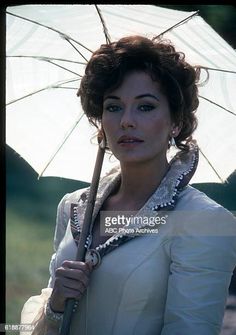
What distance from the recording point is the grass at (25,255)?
6.44 feet

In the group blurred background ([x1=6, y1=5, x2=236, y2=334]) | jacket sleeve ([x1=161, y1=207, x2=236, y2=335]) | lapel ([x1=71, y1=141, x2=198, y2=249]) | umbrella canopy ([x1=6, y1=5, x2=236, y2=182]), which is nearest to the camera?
jacket sleeve ([x1=161, y1=207, x2=236, y2=335])

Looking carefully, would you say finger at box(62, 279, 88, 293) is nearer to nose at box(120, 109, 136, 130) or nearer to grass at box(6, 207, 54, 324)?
nose at box(120, 109, 136, 130)

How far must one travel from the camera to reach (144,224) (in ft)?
4.56

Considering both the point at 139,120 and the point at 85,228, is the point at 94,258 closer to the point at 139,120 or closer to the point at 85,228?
the point at 85,228

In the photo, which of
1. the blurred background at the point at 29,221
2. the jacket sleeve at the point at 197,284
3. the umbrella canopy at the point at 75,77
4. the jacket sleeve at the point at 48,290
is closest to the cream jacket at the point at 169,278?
the jacket sleeve at the point at 197,284

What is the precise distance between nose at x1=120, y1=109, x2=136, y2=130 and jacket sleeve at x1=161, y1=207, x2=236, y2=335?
0.86ft

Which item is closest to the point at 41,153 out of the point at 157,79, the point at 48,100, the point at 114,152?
the point at 48,100

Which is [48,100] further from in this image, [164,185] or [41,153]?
[164,185]

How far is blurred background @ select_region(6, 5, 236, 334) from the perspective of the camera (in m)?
1.87

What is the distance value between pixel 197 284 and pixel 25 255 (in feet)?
2.73

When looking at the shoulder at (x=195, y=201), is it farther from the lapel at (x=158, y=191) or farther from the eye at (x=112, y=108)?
the eye at (x=112, y=108)

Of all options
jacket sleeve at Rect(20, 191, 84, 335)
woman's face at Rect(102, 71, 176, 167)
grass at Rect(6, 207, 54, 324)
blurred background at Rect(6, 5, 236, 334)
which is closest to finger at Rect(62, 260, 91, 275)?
jacket sleeve at Rect(20, 191, 84, 335)

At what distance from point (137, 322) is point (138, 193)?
0.94 ft

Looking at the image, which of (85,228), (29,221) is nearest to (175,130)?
(85,228)
